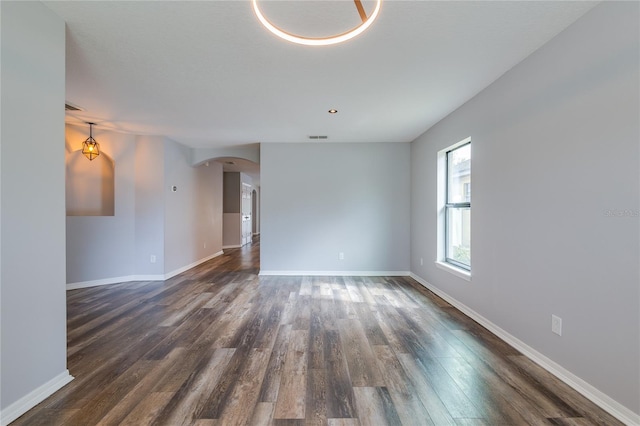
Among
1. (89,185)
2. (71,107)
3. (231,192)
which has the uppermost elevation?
(71,107)

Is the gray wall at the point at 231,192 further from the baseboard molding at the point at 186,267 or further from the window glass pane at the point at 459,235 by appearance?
the window glass pane at the point at 459,235

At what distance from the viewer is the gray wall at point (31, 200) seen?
1.48 metres

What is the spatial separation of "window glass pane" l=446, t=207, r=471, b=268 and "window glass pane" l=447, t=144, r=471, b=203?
0.16 metres

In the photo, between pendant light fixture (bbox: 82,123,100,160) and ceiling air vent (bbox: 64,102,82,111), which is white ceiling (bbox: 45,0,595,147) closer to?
ceiling air vent (bbox: 64,102,82,111)

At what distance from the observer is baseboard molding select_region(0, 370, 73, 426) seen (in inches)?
58.3

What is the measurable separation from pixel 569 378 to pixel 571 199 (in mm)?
1234

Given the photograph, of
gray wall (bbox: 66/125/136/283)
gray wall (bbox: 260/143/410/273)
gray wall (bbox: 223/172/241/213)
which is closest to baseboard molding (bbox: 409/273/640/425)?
gray wall (bbox: 260/143/410/273)

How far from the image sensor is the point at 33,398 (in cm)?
162

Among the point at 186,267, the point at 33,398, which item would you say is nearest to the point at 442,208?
the point at 33,398

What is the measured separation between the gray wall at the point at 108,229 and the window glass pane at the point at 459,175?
16.9ft

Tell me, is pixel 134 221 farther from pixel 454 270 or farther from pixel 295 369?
pixel 454 270

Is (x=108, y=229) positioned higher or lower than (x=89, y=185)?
lower

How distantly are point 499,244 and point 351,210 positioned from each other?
2.71 metres

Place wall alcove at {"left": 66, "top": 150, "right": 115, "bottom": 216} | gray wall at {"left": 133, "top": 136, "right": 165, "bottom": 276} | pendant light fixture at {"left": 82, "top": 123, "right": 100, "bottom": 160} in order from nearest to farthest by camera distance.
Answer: pendant light fixture at {"left": 82, "top": 123, "right": 100, "bottom": 160}, wall alcove at {"left": 66, "top": 150, "right": 115, "bottom": 216}, gray wall at {"left": 133, "top": 136, "right": 165, "bottom": 276}
